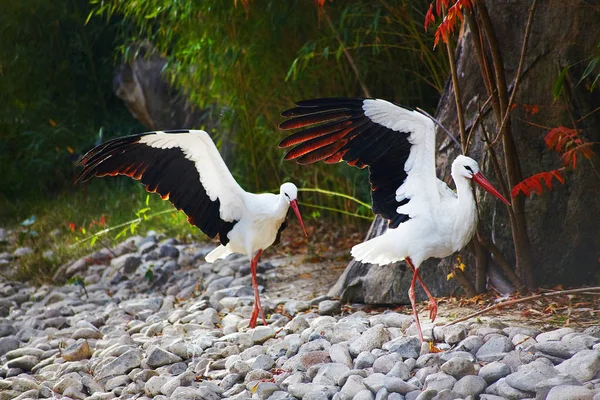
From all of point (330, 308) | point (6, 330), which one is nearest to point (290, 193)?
point (330, 308)

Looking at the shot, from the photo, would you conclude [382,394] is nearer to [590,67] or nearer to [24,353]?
[590,67]

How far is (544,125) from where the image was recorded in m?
3.73

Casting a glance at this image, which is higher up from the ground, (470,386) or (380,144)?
(380,144)

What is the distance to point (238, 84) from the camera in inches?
240

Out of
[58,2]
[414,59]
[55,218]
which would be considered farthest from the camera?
[58,2]

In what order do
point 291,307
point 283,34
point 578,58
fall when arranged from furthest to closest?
point 283,34, point 291,307, point 578,58

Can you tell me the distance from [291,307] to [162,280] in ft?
4.96

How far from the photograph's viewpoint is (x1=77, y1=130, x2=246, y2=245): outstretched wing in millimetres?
3615

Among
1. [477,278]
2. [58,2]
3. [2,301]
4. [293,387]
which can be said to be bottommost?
[2,301]

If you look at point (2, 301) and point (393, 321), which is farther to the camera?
point (2, 301)

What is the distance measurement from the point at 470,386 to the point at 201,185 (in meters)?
1.84

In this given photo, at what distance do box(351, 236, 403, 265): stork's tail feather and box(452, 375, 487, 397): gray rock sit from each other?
0.82 meters

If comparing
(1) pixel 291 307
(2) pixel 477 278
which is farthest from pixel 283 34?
(2) pixel 477 278

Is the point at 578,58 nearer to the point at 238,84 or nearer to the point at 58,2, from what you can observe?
the point at 238,84
